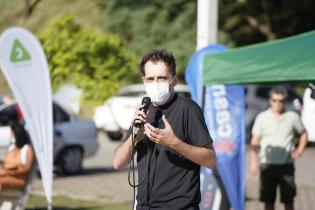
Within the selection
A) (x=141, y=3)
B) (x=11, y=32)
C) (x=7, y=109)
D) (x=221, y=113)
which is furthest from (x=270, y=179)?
(x=141, y=3)

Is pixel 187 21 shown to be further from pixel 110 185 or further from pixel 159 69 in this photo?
pixel 159 69

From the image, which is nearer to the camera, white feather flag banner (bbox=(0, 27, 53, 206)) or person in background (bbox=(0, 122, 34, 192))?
white feather flag banner (bbox=(0, 27, 53, 206))

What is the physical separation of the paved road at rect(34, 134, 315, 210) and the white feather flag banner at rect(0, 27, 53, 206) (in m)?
3.19

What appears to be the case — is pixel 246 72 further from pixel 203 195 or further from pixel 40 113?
pixel 40 113

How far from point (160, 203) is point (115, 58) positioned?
67.0 ft

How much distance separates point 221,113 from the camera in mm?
8672

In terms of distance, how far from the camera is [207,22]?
9.23 metres

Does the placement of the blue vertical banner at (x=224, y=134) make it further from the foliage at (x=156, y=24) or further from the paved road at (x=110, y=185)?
the foliage at (x=156, y=24)

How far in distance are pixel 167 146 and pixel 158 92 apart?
309 millimetres

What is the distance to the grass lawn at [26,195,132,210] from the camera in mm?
11383

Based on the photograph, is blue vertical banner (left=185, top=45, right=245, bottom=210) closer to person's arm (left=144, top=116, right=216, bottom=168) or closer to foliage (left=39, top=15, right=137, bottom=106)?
person's arm (left=144, top=116, right=216, bottom=168)

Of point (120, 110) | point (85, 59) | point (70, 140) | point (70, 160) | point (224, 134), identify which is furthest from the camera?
point (85, 59)

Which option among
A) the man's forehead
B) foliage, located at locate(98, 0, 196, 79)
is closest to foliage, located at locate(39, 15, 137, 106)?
foliage, located at locate(98, 0, 196, 79)

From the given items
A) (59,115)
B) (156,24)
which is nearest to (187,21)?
(156,24)
